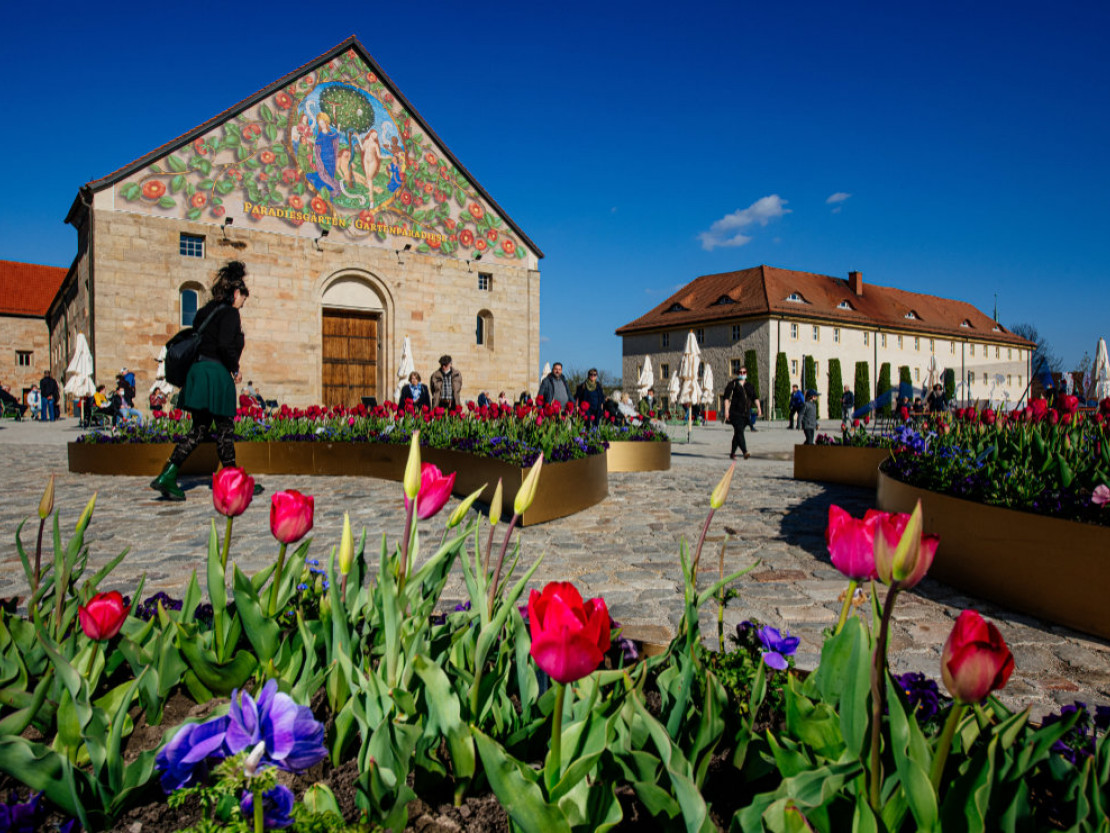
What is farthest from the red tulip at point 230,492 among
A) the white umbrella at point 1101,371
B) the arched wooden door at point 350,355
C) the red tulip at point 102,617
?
the white umbrella at point 1101,371

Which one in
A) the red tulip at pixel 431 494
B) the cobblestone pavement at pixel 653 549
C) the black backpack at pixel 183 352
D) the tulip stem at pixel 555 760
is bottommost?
the cobblestone pavement at pixel 653 549

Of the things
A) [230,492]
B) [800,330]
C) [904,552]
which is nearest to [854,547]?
[904,552]

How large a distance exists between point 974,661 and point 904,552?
0.56 ft

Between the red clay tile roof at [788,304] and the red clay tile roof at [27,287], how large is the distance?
40426mm

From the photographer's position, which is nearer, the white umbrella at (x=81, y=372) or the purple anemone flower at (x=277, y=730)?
the purple anemone flower at (x=277, y=730)

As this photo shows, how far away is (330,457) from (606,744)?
31.0 feet

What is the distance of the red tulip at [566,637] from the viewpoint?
3.30 ft

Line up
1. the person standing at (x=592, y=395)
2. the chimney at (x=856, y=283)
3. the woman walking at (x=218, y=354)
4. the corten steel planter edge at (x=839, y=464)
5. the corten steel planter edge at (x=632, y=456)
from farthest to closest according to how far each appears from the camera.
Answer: the chimney at (x=856, y=283), the person standing at (x=592, y=395), the corten steel planter edge at (x=632, y=456), the corten steel planter edge at (x=839, y=464), the woman walking at (x=218, y=354)

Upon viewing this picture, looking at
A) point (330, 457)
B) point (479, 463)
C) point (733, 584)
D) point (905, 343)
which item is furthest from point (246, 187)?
point (905, 343)

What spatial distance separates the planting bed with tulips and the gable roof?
19.8m

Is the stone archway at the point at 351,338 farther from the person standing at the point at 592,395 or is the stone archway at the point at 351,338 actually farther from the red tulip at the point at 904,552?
the red tulip at the point at 904,552

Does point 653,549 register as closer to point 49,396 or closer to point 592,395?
point 592,395

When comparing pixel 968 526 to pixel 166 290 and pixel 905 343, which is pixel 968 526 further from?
pixel 905 343

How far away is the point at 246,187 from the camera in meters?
19.3
